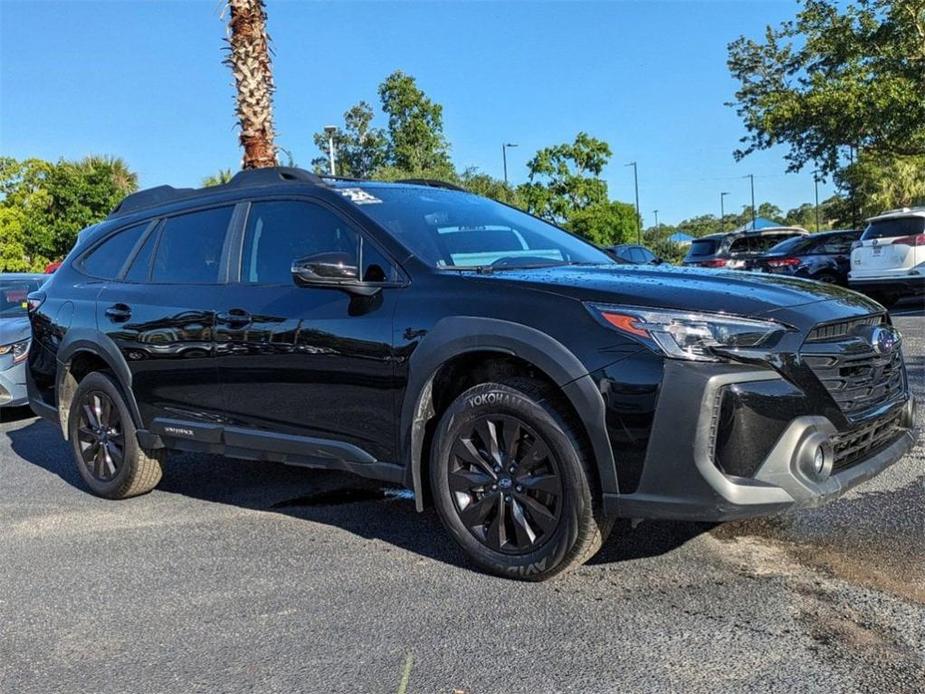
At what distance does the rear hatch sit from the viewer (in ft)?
40.4

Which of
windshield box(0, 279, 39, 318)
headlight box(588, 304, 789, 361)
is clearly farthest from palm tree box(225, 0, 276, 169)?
headlight box(588, 304, 789, 361)

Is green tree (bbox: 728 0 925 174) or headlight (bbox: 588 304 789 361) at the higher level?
green tree (bbox: 728 0 925 174)

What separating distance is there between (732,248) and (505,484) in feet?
53.0

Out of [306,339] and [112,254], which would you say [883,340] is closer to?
[306,339]

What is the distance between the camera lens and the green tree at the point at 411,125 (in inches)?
1855

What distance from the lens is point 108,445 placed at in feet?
16.2

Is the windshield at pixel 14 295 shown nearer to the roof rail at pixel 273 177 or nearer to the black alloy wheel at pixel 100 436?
the black alloy wheel at pixel 100 436

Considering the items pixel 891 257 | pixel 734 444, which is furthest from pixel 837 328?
pixel 891 257

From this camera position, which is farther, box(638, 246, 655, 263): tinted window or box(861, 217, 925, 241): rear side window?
box(861, 217, 925, 241): rear side window

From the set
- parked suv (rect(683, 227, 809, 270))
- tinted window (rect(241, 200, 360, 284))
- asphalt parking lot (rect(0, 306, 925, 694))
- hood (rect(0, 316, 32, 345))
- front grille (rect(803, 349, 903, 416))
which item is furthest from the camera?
parked suv (rect(683, 227, 809, 270))

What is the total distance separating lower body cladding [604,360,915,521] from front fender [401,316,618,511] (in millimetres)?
206

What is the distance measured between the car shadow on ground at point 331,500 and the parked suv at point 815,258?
12303mm

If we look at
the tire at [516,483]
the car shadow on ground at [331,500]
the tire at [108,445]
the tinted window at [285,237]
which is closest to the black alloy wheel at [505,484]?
the tire at [516,483]

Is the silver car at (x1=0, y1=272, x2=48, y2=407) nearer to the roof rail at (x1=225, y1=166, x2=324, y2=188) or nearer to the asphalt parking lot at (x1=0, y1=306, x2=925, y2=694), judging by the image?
the asphalt parking lot at (x1=0, y1=306, x2=925, y2=694)
